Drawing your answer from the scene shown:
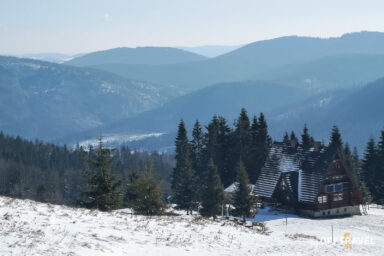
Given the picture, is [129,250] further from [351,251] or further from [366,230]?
[366,230]

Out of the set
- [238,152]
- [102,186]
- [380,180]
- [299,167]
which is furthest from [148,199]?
[380,180]

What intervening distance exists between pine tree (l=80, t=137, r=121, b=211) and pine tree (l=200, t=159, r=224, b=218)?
14138 millimetres

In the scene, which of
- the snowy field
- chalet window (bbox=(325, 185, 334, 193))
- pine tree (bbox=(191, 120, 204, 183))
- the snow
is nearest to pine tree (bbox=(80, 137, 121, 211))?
Answer: the snowy field

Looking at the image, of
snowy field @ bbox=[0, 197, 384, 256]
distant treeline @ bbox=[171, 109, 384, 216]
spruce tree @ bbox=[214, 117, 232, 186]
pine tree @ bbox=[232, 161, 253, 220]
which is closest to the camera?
snowy field @ bbox=[0, 197, 384, 256]

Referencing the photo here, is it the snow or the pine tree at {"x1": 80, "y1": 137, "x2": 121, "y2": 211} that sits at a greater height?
the snow

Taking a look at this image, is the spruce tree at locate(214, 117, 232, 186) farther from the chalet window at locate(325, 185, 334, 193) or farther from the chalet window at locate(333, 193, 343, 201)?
the chalet window at locate(333, 193, 343, 201)

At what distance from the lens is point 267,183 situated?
56.2 meters

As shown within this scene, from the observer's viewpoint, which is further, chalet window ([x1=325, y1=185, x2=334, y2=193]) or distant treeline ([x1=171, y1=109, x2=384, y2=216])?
distant treeline ([x1=171, y1=109, x2=384, y2=216])

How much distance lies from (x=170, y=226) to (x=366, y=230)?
972 inches

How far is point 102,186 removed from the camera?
34625mm

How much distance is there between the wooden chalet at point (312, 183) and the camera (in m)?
52.7

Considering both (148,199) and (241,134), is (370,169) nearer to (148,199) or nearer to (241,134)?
(241,134)

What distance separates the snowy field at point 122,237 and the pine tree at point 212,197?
684 inches

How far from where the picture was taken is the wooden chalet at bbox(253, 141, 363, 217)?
52.7 metres
